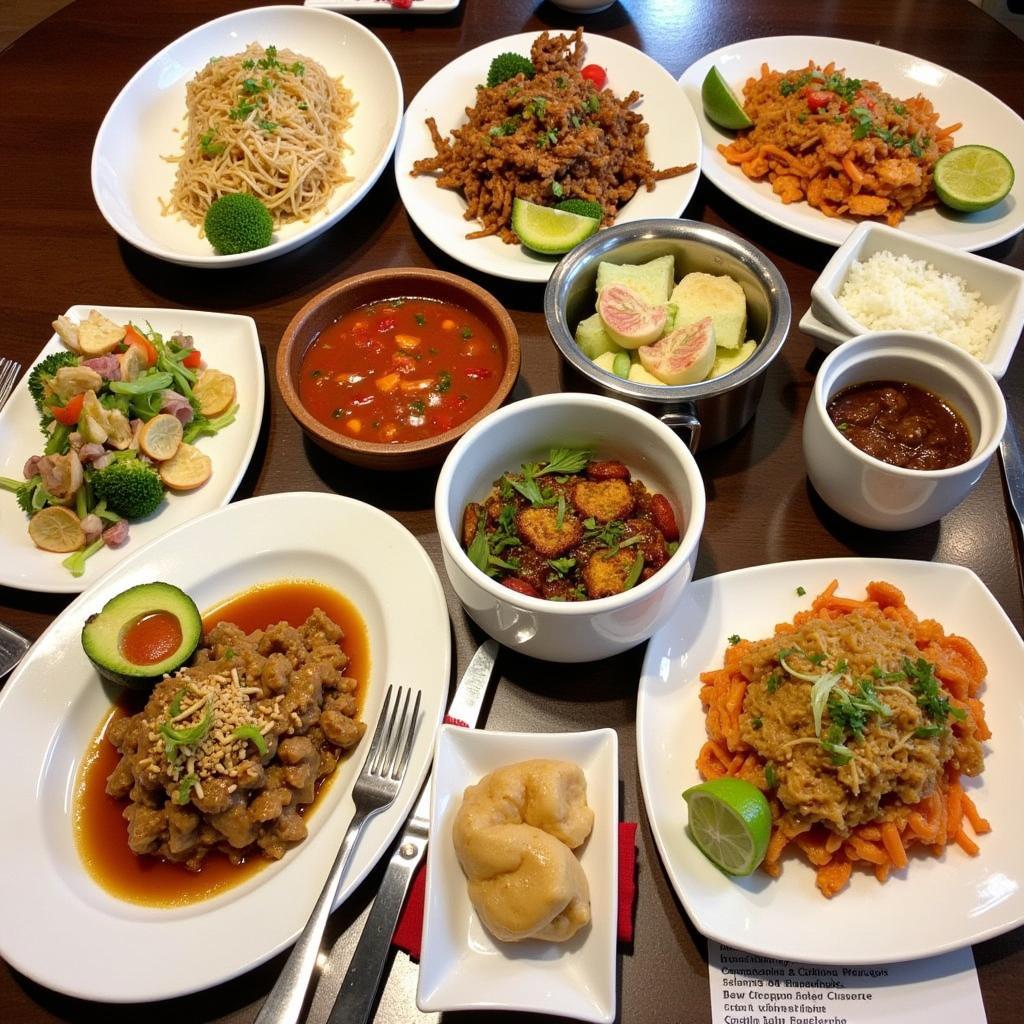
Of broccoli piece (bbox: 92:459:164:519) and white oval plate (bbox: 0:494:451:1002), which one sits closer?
white oval plate (bbox: 0:494:451:1002)

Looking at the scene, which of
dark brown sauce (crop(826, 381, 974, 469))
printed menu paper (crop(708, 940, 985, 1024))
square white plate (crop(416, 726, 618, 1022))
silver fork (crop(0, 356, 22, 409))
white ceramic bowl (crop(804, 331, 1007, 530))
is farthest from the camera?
silver fork (crop(0, 356, 22, 409))

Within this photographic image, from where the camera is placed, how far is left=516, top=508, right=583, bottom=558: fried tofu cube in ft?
6.25

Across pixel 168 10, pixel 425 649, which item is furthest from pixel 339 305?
pixel 168 10

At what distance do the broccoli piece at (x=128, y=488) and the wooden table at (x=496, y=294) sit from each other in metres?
0.29

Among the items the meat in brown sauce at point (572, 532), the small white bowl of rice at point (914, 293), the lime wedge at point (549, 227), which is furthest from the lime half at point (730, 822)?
the lime wedge at point (549, 227)

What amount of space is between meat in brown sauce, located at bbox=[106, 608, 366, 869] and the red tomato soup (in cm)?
80

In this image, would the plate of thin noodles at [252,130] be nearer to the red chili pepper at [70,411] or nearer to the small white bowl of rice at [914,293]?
the red chili pepper at [70,411]

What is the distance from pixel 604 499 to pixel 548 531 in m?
0.17

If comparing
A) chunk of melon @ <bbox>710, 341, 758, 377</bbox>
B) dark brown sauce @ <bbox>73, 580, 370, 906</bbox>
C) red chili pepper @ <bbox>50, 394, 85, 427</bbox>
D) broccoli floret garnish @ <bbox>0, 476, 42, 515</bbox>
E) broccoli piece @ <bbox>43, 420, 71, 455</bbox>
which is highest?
chunk of melon @ <bbox>710, 341, 758, 377</bbox>

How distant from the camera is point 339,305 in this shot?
252cm

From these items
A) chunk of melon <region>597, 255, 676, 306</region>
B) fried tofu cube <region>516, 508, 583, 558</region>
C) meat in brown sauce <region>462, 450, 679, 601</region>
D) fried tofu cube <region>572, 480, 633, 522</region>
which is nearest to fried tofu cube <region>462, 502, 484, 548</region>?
meat in brown sauce <region>462, 450, 679, 601</region>

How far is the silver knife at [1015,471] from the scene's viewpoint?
216 cm

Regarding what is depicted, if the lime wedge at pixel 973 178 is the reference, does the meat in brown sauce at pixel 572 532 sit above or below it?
below

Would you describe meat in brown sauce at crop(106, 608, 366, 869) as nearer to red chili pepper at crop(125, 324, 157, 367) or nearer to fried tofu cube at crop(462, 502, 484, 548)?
fried tofu cube at crop(462, 502, 484, 548)
